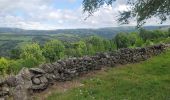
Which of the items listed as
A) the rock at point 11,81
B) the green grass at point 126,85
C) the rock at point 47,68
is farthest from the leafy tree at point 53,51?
the rock at point 11,81

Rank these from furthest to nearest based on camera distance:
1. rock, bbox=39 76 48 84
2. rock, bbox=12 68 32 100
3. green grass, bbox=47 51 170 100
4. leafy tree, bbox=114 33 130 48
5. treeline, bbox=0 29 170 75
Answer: leafy tree, bbox=114 33 130 48 → treeline, bbox=0 29 170 75 → rock, bbox=39 76 48 84 → green grass, bbox=47 51 170 100 → rock, bbox=12 68 32 100

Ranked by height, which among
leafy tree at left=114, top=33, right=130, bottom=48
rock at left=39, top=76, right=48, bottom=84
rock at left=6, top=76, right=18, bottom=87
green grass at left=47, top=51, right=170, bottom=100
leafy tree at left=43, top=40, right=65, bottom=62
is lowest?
leafy tree at left=43, top=40, right=65, bottom=62

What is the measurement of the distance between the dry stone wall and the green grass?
987 mm

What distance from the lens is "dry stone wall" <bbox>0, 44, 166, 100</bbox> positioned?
1853 centimetres

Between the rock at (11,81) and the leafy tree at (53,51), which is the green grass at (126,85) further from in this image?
the leafy tree at (53,51)

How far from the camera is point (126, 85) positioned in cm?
2198

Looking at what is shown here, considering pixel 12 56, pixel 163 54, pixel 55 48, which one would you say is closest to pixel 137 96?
pixel 163 54

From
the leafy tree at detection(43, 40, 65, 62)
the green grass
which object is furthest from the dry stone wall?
the leafy tree at detection(43, 40, 65, 62)

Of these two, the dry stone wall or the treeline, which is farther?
the treeline

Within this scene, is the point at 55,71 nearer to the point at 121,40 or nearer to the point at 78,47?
the point at 121,40

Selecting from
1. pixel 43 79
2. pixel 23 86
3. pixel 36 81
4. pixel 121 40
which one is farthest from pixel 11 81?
pixel 121 40

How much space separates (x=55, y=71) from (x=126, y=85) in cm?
467

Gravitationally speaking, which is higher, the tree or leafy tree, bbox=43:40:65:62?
the tree

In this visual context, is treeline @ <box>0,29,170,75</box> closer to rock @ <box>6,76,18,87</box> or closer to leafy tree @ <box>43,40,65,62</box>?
leafy tree @ <box>43,40,65,62</box>
